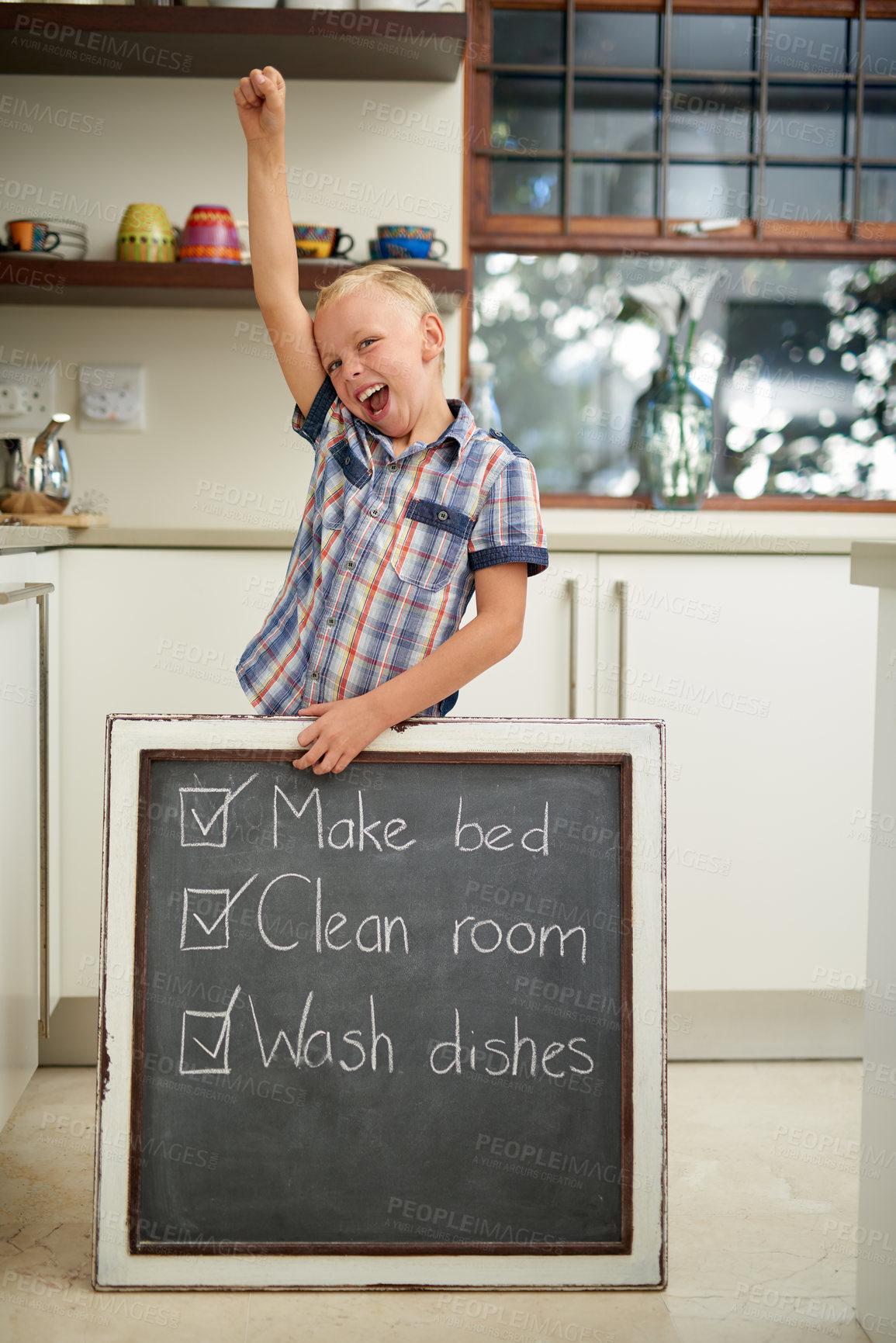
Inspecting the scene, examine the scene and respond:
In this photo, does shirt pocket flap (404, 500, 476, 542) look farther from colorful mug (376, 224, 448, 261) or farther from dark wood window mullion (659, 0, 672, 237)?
dark wood window mullion (659, 0, 672, 237)

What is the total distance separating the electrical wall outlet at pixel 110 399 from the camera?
7.36 ft

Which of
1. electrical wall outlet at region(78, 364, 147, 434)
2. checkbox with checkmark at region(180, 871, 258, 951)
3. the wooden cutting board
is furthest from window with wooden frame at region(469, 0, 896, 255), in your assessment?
checkbox with checkmark at region(180, 871, 258, 951)

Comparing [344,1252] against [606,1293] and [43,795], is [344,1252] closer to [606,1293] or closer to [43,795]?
[606,1293]

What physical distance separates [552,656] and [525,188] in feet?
3.71

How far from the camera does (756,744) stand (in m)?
1.86

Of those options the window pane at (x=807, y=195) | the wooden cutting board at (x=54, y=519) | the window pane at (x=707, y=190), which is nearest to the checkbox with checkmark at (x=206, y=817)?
the wooden cutting board at (x=54, y=519)

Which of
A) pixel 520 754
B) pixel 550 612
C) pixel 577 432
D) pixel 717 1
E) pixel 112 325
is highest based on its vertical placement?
pixel 717 1

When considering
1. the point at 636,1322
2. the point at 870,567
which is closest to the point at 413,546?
the point at 870,567

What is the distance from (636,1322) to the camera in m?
1.24

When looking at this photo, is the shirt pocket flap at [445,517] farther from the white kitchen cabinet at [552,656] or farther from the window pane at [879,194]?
the window pane at [879,194]

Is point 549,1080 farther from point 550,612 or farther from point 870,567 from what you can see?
point 550,612

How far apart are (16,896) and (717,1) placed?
2197 millimetres

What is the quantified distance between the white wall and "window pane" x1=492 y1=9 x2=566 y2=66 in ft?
0.63

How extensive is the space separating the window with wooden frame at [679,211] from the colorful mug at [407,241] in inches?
11.6
